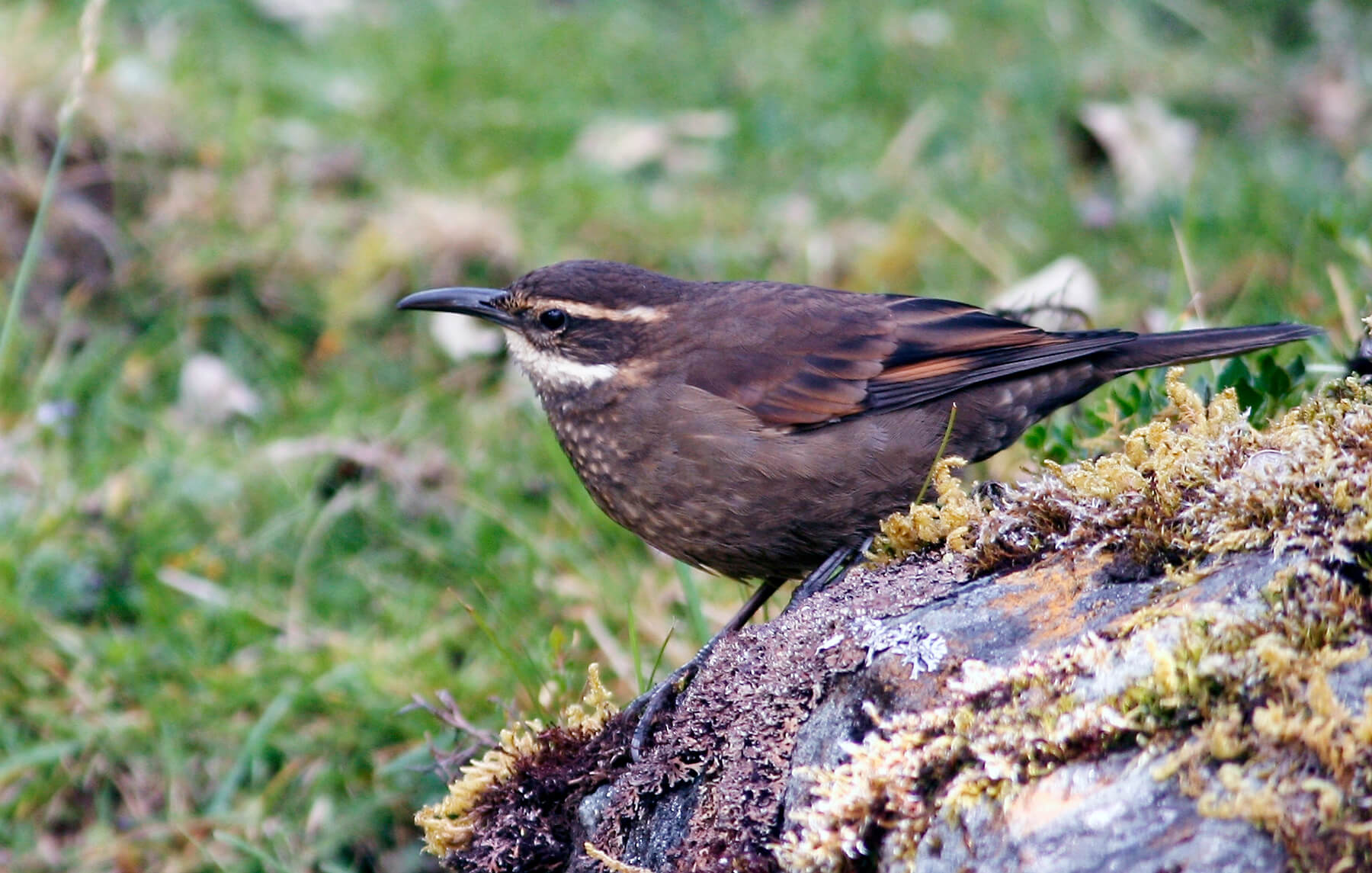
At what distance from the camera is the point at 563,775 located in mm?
3645

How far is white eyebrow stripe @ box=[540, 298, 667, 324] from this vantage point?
500 centimetres

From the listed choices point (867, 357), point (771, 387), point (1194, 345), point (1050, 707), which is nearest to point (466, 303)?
point (771, 387)

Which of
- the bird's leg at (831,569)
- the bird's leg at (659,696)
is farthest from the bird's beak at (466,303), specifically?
the bird's leg at (659,696)

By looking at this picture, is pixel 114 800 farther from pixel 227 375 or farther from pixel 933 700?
pixel 933 700

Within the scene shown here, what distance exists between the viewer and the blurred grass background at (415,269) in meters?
5.05

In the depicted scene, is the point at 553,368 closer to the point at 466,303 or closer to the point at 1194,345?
the point at 466,303

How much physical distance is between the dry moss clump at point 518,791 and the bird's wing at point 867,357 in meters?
1.31

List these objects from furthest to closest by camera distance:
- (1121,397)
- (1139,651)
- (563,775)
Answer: (1121,397)
(563,775)
(1139,651)

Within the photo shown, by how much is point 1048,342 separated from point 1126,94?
582cm

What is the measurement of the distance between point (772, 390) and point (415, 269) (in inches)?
139

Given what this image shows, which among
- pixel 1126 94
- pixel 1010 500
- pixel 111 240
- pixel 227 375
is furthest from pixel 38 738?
pixel 1126 94

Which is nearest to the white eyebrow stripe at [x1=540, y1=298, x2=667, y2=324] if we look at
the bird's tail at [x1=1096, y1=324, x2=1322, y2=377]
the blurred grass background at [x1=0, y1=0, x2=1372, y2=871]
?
the blurred grass background at [x1=0, y1=0, x2=1372, y2=871]

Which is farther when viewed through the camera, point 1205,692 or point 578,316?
point 578,316

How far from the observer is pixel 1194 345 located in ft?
14.4
